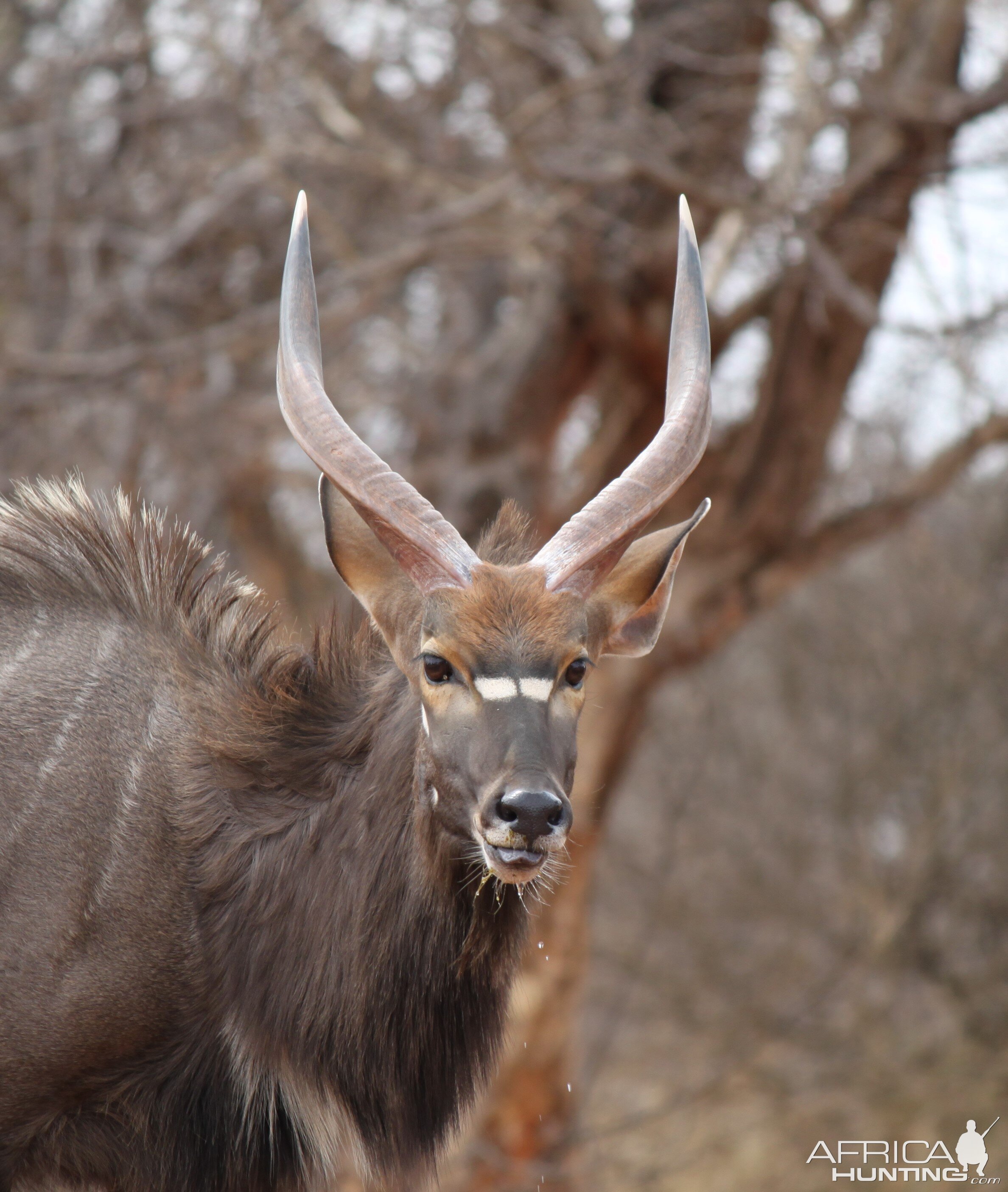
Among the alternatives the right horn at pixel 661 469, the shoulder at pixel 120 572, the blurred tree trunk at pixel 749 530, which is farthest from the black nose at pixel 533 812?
the blurred tree trunk at pixel 749 530

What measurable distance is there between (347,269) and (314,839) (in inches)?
170

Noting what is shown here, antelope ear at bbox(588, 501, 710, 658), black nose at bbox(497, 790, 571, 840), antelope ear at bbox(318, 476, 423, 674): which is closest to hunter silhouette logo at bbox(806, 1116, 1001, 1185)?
antelope ear at bbox(588, 501, 710, 658)

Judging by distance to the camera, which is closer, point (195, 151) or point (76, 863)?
point (76, 863)

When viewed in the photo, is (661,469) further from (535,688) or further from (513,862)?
(513,862)

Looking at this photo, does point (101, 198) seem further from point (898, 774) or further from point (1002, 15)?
point (898, 774)

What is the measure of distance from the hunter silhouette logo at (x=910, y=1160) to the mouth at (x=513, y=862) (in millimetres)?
8175

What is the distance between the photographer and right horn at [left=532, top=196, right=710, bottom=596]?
3.80m

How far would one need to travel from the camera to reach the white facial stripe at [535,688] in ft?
11.7

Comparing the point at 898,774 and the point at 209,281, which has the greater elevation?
the point at 209,281

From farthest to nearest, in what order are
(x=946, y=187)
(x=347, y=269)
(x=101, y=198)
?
(x=101, y=198) < (x=347, y=269) < (x=946, y=187)

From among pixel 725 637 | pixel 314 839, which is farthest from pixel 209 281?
pixel 314 839

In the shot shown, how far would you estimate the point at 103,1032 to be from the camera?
12.9ft

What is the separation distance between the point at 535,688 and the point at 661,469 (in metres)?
0.77

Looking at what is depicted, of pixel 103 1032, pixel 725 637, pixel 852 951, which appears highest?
pixel 103 1032
